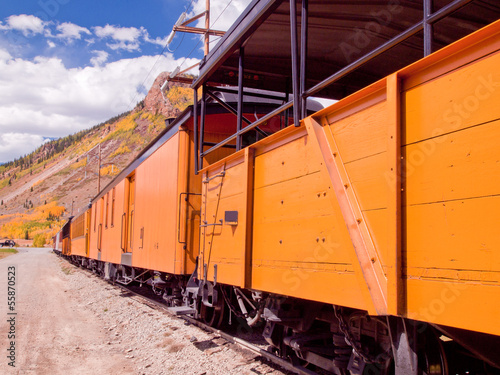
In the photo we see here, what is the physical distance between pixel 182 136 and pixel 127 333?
3.42m

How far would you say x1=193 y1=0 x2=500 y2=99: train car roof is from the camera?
12.2 feet

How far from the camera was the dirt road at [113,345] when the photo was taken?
4902 millimetres

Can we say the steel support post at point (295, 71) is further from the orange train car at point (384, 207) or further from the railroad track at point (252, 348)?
the railroad track at point (252, 348)

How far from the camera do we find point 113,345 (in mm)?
6246

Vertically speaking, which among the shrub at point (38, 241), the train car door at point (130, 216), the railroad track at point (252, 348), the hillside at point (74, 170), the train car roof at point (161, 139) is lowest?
the shrub at point (38, 241)

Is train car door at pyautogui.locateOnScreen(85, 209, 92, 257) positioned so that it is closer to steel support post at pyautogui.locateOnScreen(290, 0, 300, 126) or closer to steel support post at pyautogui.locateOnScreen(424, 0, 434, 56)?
steel support post at pyautogui.locateOnScreen(290, 0, 300, 126)

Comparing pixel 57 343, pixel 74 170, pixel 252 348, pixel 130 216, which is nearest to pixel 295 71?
pixel 252 348

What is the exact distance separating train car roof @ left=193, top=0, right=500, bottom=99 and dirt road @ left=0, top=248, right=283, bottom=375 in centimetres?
343

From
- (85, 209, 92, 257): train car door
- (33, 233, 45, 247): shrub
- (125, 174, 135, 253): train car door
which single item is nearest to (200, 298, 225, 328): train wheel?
(125, 174, 135, 253): train car door

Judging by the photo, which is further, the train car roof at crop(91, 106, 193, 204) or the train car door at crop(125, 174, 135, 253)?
the train car door at crop(125, 174, 135, 253)

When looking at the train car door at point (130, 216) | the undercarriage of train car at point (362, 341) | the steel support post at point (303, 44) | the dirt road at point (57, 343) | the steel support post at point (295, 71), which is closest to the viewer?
the undercarriage of train car at point (362, 341)

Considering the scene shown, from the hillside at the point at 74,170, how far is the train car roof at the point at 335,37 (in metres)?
86.8

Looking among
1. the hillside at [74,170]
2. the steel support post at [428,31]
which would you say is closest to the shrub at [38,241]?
the hillside at [74,170]

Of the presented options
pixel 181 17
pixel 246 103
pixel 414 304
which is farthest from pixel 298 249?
pixel 181 17
